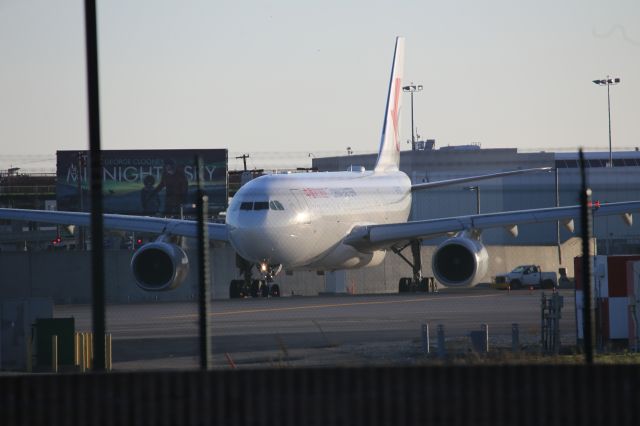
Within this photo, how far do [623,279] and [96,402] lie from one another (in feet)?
48.1

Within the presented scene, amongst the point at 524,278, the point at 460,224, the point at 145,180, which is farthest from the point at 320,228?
the point at 145,180

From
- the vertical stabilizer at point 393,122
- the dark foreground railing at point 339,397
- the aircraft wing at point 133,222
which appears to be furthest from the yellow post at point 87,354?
the vertical stabilizer at point 393,122

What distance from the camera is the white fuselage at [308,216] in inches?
1459

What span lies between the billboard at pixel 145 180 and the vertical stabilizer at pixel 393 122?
63.8ft

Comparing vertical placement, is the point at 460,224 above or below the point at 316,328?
above

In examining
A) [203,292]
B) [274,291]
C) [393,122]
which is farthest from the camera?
[393,122]

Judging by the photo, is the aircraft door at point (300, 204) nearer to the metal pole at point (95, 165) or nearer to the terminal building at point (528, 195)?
the terminal building at point (528, 195)

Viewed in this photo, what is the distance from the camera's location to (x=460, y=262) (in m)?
37.9

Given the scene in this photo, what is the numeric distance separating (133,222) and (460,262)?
35.9 ft

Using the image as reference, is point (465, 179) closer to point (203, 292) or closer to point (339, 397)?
point (203, 292)

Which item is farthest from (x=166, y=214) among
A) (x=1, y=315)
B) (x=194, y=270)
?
(x=1, y=315)

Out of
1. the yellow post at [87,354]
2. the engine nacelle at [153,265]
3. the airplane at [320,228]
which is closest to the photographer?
the yellow post at [87,354]

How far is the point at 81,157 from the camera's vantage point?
66.1m

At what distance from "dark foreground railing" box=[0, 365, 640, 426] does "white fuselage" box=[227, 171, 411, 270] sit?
26405 millimetres
